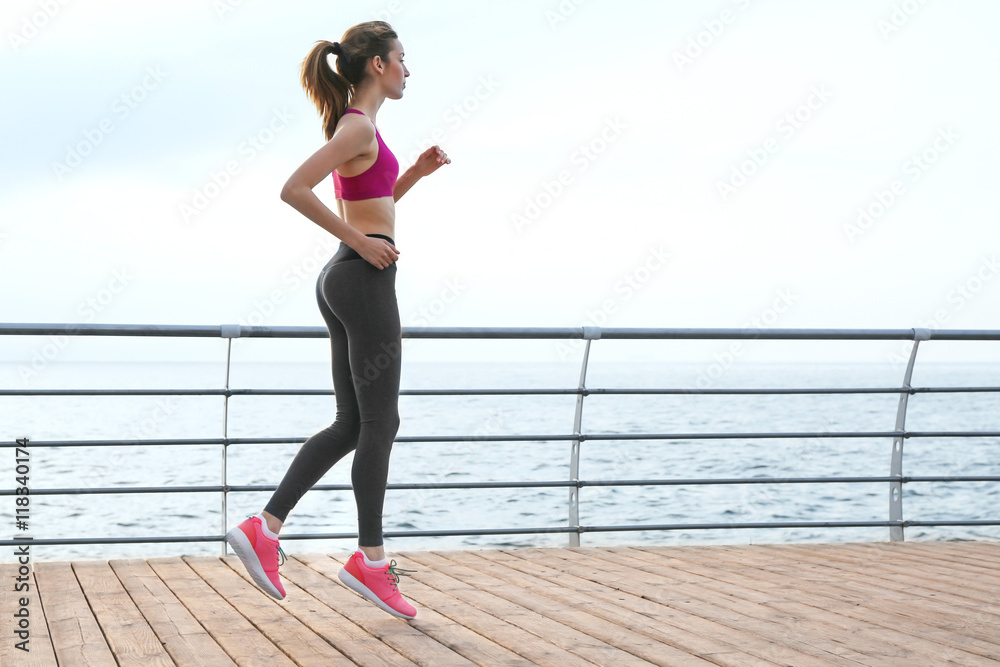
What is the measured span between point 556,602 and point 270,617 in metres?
0.73

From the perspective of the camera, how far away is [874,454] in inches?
1127

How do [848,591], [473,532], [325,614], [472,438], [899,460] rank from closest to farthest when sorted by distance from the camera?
[325,614]
[848,591]
[472,438]
[473,532]
[899,460]

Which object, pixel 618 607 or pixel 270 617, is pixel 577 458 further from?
pixel 270 617

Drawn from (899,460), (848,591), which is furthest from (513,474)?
(848,591)

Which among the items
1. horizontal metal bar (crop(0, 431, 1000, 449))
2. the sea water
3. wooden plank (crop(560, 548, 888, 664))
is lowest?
the sea water

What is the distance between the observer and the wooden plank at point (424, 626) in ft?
6.47

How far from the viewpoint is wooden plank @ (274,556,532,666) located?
6.47 ft

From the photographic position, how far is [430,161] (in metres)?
2.56

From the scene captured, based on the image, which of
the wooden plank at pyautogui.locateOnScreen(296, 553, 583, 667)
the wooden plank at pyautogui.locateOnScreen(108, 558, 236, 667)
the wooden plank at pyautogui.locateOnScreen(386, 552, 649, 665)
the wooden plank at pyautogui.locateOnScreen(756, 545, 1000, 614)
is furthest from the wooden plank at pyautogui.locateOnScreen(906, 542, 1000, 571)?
the wooden plank at pyautogui.locateOnScreen(108, 558, 236, 667)

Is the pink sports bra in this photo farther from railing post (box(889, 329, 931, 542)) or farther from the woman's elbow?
railing post (box(889, 329, 931, 542))

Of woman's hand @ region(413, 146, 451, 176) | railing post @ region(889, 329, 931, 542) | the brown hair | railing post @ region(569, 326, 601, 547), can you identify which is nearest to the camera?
the brown hair

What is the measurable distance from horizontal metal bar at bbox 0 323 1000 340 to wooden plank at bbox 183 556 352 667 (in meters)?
0.75

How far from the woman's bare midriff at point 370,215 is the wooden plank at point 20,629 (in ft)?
3.73

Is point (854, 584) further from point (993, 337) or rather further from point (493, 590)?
point (993, 337)
